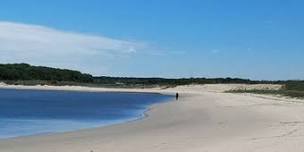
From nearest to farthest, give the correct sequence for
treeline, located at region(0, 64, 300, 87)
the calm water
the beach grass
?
the calm water < the beach grass < treeline, located at region(0, 64, 300, 87)

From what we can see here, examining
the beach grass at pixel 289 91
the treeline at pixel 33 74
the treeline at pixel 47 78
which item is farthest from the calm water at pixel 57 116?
the treeline at pixel 33 74

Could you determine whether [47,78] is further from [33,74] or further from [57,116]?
[57,116]

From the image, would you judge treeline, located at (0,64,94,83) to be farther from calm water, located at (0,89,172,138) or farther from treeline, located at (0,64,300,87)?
calm water, located at (0,89,172,138)

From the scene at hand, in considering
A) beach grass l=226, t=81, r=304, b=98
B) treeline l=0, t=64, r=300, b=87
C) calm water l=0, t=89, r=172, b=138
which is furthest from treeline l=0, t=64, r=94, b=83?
calm water l=0, t=89, r=172, b=138

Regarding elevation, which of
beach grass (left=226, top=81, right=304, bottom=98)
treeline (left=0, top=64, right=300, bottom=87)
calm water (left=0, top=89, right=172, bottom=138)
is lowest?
calm water (left=0, top=89, right=172, bottom=138)

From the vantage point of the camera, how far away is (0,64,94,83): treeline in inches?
6841

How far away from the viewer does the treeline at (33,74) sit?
17375cm

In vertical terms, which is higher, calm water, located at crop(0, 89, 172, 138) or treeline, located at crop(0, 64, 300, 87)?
treeline, located at crop(0, 64, 300, 87)

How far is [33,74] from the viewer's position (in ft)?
607

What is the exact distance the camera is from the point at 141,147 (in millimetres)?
18016

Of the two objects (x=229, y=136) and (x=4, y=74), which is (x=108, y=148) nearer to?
(x=229, y=136)

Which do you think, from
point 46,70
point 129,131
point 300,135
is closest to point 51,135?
point 129,131

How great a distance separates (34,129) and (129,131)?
15.0ft

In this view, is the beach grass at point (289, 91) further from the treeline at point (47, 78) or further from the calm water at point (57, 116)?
the treeline at point (47, 78)
